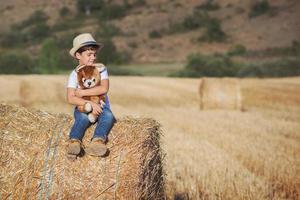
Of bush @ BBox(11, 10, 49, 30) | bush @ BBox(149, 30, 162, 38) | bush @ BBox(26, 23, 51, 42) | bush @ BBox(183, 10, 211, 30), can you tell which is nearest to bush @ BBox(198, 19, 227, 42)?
bush @ BBox(183, 10, 211, 30)

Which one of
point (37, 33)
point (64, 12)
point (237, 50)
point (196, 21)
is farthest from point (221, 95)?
point (64, 12)

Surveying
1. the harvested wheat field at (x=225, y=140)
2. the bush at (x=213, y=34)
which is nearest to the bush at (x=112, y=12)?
the bush at (x=213, y=34)

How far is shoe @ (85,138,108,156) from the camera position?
203 inches

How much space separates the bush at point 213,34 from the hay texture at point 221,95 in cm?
3528

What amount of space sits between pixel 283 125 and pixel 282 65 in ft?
74.2

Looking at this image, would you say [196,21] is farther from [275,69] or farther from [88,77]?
[88,77]

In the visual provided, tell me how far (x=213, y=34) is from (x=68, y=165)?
4686 cm

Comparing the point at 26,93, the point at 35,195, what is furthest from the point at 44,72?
the point at 35,195

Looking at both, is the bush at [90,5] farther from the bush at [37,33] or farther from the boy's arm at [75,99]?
the boy's arm at [75,99]

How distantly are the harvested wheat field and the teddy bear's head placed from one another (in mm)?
1756

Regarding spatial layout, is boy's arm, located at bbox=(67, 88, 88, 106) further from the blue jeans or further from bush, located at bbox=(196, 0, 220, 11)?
bush, located at bbox=(196, 0, 220, 11)

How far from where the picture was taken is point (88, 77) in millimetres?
5477

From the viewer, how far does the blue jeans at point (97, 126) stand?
534cm

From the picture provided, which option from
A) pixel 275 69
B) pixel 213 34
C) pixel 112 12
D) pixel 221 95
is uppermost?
pixel 112 12
